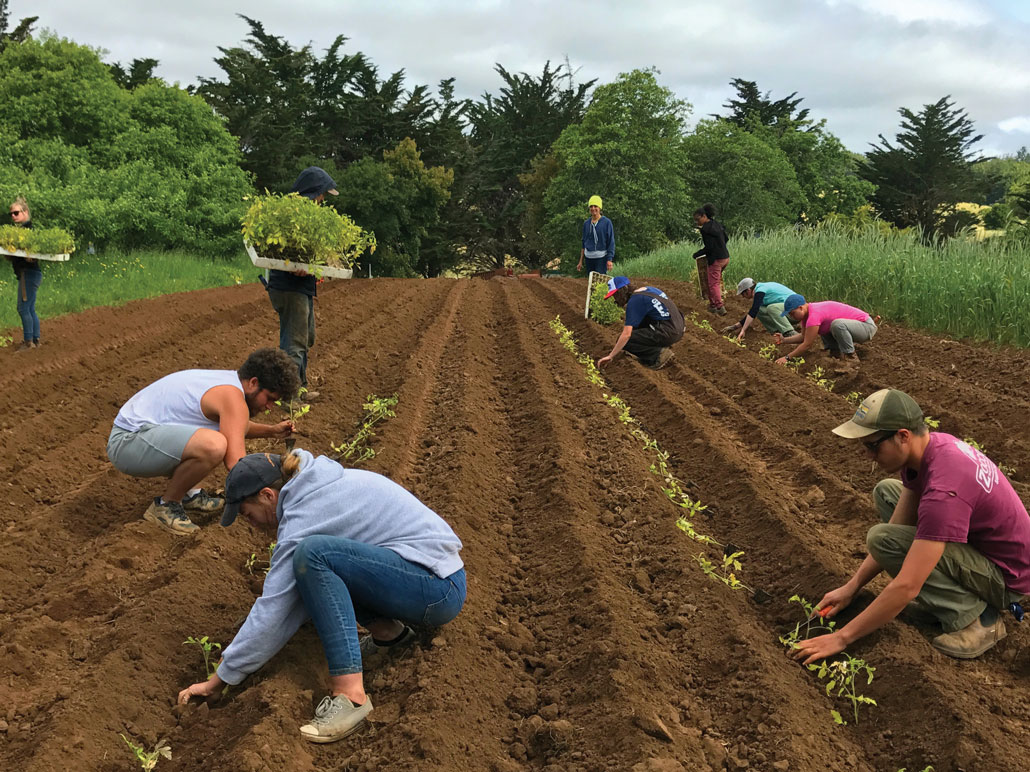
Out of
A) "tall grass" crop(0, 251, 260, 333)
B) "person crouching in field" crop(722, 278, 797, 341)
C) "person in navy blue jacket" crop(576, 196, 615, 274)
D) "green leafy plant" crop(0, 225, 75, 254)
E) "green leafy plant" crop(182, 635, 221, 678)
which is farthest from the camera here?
"tall grass" crop(0, 251, 260, 333)

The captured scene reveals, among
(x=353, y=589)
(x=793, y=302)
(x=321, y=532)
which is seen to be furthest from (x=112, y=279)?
(x=353, y=589)

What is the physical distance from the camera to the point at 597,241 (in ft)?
37.8

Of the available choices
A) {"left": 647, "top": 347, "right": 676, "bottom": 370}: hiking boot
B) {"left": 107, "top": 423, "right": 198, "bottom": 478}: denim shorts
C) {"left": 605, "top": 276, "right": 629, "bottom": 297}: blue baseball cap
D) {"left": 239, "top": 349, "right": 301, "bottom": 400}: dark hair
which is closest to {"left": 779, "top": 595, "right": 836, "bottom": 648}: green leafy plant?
{"left": 239, "top": 349, "right": 301, "bottom": 400}: dark hair

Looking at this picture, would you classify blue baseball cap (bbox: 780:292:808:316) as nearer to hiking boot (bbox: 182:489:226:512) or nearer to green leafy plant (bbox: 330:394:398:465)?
green leafy plant (bbox: 330:394:398:465)

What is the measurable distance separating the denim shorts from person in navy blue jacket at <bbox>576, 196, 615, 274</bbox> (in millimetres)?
7882

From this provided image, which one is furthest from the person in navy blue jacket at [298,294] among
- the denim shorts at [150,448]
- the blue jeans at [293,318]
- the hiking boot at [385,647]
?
the hiking boot at [385,647]

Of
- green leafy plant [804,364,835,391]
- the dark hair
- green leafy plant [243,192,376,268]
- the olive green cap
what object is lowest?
green leafy plant [804,364,835,391]

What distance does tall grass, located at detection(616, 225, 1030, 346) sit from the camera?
927 centimetres

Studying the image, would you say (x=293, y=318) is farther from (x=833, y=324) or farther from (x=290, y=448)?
(x=833, y=324)

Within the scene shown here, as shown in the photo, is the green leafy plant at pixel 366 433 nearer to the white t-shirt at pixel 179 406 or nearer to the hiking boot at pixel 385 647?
the white t-shirt at pixel 179 406

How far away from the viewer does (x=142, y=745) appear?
2.77 metres

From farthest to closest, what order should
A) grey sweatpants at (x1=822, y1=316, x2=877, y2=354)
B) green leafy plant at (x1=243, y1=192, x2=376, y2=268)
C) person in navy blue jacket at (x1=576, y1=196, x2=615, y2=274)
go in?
Result: 1. person in navy blue jacket at (x1=576, y1=196, x2=615, y2=274)
2. grey sweatpants at (x1=822, y1=316, x2=877, y2=354)
3. green leafy plant at (x1=243, y1=192, x2=376, y2=268)

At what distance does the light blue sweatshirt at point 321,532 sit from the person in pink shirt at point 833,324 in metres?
6.45

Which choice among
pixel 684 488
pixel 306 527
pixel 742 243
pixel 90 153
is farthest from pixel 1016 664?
pixel 90 153
